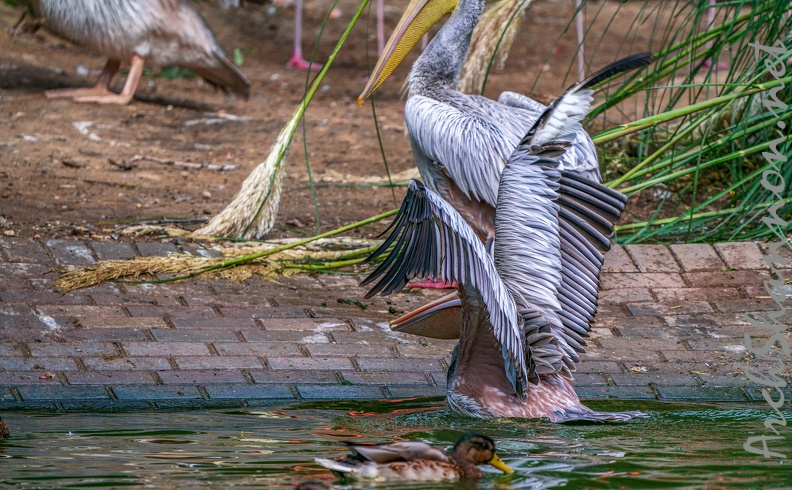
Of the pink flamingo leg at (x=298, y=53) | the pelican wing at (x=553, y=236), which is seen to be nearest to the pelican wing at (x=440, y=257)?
the pelican wing at (x=553, y=236)

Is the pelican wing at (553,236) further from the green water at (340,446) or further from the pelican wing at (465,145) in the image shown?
the pelican wing at (465,145)

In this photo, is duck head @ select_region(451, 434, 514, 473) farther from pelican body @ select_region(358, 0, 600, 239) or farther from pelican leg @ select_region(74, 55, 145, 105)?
pelican leg @ select_region(74, 55, 145, 105)

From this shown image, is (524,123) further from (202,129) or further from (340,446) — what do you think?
(202,129)

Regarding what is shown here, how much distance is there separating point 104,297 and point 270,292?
2.80 feet

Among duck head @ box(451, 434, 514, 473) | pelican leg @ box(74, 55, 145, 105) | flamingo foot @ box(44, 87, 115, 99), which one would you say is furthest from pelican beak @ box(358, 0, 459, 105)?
flamingo foot @ box(44, 87, 115, 99)

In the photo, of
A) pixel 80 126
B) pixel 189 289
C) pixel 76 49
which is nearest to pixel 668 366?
pixel 189 289

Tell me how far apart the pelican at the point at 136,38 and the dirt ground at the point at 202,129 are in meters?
0.28

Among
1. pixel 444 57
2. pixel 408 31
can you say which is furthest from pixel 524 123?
pixel 408 31

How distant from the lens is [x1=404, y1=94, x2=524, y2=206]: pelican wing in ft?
17.3

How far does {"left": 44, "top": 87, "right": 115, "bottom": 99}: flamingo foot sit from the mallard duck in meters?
7.80

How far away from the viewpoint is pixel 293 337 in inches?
197

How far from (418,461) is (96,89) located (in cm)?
790

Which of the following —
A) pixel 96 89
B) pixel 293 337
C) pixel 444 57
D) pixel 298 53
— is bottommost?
pixel 293 337

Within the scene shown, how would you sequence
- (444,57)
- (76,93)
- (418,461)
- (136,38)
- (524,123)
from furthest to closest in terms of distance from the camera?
(76,93) < (136,38) < (444,57) < (524,123) < (418,461)
